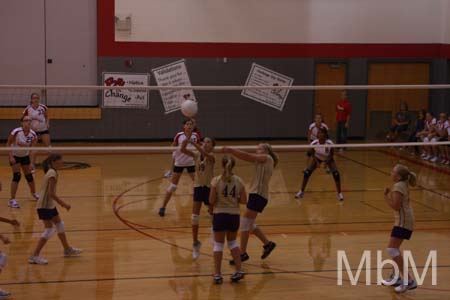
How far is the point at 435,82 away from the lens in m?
23.9

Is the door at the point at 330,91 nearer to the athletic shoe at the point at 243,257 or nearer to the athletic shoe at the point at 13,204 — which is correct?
the athletic shoe at the point at 13,204

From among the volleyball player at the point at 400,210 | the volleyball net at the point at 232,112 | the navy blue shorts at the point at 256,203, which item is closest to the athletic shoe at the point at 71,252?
the navy blue shorts at the point at 256,203

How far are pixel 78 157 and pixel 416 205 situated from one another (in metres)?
9.21

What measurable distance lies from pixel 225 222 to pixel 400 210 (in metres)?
2.27

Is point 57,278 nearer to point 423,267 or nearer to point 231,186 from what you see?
point 231,186

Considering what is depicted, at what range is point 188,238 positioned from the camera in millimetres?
12484

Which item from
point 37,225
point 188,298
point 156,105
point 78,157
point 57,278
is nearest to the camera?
point 188,298

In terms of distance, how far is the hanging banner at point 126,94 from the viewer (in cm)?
2159

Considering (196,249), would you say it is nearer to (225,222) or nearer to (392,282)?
(225,222)

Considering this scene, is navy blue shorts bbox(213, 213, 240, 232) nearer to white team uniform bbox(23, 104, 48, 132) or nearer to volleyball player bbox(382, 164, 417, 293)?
volleyball player bbox(382, 164, 417, 293)

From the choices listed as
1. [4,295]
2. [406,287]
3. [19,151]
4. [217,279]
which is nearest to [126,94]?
[19,151]

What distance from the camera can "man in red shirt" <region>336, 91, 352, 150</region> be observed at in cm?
2183

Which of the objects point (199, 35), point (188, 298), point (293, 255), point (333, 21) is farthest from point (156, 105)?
point (188, 298)

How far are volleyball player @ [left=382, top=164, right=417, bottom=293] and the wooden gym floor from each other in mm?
414
